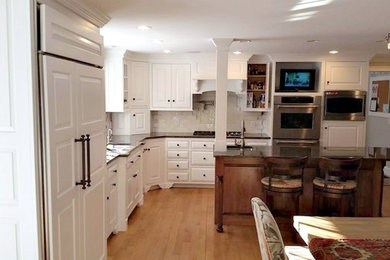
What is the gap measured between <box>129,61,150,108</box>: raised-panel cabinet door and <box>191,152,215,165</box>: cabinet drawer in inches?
48.9

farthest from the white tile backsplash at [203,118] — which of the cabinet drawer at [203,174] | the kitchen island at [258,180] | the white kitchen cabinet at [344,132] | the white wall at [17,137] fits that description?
the white wall at [17,137]

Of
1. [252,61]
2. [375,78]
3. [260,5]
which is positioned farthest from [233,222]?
[375,78]

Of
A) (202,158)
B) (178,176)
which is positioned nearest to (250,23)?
(202,158)

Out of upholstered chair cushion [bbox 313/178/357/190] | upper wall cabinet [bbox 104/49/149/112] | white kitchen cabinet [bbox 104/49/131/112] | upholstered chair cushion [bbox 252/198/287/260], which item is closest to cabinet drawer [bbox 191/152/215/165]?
upper wall cabinet [bbox 104/49/149/112]

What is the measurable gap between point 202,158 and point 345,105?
2.61 m

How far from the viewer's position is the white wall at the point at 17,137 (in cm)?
177

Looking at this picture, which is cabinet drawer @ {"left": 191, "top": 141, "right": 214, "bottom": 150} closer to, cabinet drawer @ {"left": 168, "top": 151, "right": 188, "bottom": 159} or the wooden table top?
cabinet drawer @ {"left": 168, "top": 151, "right": 188, "bottom": 159}

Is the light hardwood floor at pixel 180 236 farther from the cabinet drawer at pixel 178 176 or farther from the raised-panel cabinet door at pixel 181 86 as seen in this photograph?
the raised-panel cabinet door at pixel 181 86

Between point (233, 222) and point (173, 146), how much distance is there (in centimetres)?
213

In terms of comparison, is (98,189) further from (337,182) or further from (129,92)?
(129,92)

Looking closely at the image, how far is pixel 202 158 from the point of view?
19.0 ft

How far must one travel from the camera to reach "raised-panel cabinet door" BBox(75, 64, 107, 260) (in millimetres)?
2422

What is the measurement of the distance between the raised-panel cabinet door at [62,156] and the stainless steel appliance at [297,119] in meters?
4.05

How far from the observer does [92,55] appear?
2.56 m
